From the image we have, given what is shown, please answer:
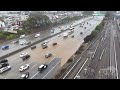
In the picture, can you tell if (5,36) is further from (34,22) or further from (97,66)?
(97,66)

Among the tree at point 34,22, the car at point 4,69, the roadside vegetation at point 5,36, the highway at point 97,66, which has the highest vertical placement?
the tree at point 34,22

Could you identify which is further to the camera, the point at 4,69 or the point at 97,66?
the point at 97,66

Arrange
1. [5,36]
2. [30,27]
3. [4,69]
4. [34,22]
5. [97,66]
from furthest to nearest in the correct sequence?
1. [30,27]
2. [34,22]
3. [5,36]
4. [97,66]
5. [4,69]

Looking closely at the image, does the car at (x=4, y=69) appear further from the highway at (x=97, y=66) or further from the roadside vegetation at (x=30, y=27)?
the roadside vegetation at (x=30, y=27)

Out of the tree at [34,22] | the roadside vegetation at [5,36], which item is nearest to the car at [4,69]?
the roadside vegetation at [5,36]

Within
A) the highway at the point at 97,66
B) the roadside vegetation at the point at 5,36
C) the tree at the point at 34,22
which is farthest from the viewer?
the tree at the point at 34,22

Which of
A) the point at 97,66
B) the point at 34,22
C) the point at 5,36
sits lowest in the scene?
the point at 97,66

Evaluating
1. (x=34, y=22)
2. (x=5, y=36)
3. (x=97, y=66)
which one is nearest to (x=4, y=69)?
(x=97, y=66)

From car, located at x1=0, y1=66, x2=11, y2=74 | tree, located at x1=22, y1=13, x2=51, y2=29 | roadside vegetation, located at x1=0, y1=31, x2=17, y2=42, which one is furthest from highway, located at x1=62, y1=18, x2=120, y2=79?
tree, located at x1=22, y1=13, x2=51, y2=29
